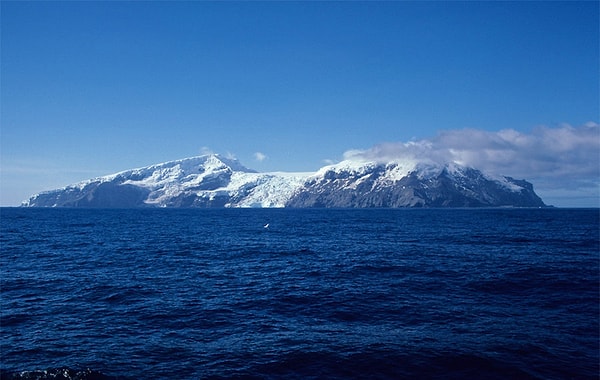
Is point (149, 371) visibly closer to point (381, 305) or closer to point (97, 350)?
point (97, 350)

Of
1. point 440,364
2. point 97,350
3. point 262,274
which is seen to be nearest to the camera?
point 440,364

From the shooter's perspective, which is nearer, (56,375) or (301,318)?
(56,375)

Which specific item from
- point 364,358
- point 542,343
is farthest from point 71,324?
point 542,343

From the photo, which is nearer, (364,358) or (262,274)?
(364,358)

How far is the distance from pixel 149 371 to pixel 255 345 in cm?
596

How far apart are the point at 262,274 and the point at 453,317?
22.4 meters

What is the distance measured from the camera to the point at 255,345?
22156 millimetres

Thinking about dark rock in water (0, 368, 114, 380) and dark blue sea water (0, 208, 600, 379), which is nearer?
dark rock in water (0, 368, 114, 380)

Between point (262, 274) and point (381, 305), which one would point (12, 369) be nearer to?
point (381, 305)

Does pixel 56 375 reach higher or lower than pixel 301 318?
lower

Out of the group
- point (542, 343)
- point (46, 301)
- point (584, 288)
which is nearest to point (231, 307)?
point (46, 301)

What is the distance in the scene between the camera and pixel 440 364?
19.8 meters

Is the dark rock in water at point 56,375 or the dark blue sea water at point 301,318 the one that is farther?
the dark blue sea water at point 301,318

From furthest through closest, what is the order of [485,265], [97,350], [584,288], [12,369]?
[485,265]
[584,288]
[97,350]
[12,369]
